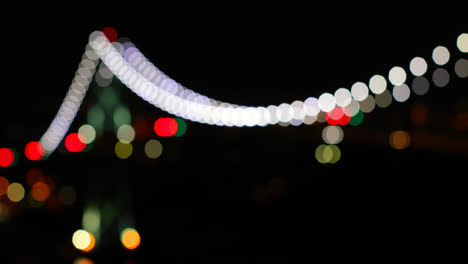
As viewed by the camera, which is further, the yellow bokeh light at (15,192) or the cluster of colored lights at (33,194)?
the yellow bokeh light at (15,192)

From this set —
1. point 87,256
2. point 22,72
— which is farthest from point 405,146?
point 22,72

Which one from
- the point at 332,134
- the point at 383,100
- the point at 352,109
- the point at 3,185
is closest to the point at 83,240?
the point at 3,185

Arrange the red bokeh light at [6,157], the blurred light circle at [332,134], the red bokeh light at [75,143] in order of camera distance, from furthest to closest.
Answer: the red bokeh light at [75,143], the blurred light circle at [332,134], the red bokeh light at [6,157]

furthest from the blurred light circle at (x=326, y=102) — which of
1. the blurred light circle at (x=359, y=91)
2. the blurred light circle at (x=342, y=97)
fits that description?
the blurred light circle at (x=359, y=91)

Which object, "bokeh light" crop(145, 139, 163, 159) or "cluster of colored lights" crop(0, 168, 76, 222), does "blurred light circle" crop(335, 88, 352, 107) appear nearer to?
"bokeh light" crop(145, 139, 163, 159)

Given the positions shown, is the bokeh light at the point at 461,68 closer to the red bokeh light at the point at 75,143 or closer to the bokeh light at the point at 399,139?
the bokeh light at the point at 399,139
